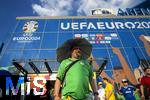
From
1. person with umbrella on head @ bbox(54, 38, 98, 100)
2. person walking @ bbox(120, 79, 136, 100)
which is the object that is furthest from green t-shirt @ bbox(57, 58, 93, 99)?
person walking @ bbox(120, 79, 136, 100)

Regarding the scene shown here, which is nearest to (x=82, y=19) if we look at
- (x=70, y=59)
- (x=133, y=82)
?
(x=133, y=82)

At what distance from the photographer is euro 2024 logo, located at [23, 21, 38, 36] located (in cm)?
3410

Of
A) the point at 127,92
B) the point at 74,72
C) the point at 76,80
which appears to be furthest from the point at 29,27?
the point at 76,80

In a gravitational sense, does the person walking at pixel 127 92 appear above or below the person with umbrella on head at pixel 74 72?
above

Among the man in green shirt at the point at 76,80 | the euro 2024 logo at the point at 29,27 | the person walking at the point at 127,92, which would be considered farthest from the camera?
the euro 2024 logo at the point at 29,27

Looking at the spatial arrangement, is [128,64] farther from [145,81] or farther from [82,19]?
[145,81]

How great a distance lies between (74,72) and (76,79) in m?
0.12

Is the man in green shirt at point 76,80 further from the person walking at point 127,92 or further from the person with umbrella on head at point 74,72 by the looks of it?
the person walking at point 127,92

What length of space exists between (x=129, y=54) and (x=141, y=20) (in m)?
8.58

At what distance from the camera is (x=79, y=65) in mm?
4898

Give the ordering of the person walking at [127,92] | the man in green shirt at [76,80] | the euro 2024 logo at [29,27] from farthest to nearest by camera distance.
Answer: the euro 2024 logo at [29,27]
the person walking at [127,92]
the man in green shirt at [76,80]

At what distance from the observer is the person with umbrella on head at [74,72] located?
15.3 ft

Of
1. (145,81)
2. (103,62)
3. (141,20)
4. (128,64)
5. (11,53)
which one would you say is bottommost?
(145,81)

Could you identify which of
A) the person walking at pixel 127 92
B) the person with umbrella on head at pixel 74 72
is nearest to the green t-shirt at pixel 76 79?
the person with umbrella on head at pixel 74 72
